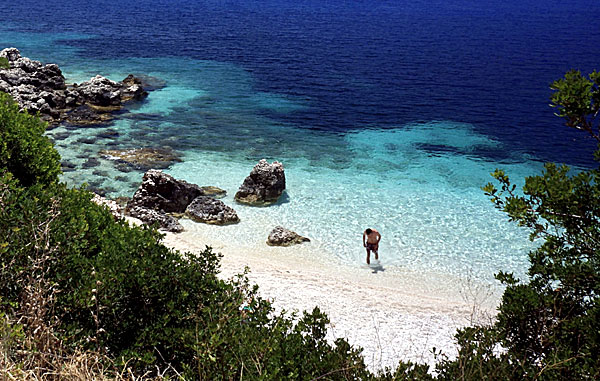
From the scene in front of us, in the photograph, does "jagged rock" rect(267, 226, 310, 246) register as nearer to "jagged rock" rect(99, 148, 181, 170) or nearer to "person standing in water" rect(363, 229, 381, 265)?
"person standing in water" rect(363, 229, 381, 265)

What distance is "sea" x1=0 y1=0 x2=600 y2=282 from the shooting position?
2422cm

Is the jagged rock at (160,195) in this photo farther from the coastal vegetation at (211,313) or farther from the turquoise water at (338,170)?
the coastal vegetation at (211,313)

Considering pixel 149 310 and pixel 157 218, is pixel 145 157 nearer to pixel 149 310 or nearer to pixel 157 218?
pixel 157 218

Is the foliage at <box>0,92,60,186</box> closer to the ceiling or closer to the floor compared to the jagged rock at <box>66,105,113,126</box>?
closer to the ceiling

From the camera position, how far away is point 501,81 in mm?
55844

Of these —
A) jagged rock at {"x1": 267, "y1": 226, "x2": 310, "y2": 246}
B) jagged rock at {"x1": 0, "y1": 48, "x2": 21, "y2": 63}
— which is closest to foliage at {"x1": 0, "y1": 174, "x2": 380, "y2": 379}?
jagged rock at {"x1": 267, "y1": 226, "x2": 310, "y2": 246}

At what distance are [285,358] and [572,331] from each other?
4742 millimetres

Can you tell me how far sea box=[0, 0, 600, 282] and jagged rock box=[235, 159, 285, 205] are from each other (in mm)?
713

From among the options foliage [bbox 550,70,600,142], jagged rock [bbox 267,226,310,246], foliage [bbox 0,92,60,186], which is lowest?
jagged rock [bbox 267,226,310,246]

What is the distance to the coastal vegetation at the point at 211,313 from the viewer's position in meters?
7.20

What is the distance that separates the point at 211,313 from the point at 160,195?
16.7 m

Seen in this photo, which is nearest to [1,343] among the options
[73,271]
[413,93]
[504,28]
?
[73,271]

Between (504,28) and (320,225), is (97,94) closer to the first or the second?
(320,225)

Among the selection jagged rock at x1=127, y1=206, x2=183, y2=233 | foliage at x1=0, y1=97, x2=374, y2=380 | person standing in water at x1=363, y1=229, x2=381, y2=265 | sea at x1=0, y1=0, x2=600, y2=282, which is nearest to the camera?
foliage at x1=0, y1=97, x2=374, y2=380
